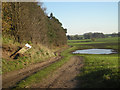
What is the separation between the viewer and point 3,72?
1255 cm

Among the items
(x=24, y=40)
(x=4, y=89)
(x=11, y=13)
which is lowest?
(x=4, y=89)

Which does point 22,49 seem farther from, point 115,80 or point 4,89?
point 115,80

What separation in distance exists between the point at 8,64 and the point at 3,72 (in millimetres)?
2064

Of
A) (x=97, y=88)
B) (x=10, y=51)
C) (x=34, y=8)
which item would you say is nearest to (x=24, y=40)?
(x=10, y=51)

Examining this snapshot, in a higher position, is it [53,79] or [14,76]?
[53,79]

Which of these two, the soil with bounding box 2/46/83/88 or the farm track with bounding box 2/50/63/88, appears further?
the farm track with bounding box 2/50/63/88

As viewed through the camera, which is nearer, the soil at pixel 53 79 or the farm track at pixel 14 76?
the soil at pixel 53 79

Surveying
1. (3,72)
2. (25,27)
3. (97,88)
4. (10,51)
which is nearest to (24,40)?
(25,27)

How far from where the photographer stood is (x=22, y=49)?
63.6 ft

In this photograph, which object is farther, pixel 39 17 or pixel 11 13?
pixel 39 17

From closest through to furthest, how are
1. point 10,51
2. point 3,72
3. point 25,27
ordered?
1. point 3,72
2. point 10,51
3. point 25,27

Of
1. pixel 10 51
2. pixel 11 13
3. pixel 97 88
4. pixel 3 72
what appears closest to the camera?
pixel 97 88

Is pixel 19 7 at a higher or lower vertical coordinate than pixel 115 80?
higher

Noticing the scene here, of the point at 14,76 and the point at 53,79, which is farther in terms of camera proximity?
the point at 14,76
